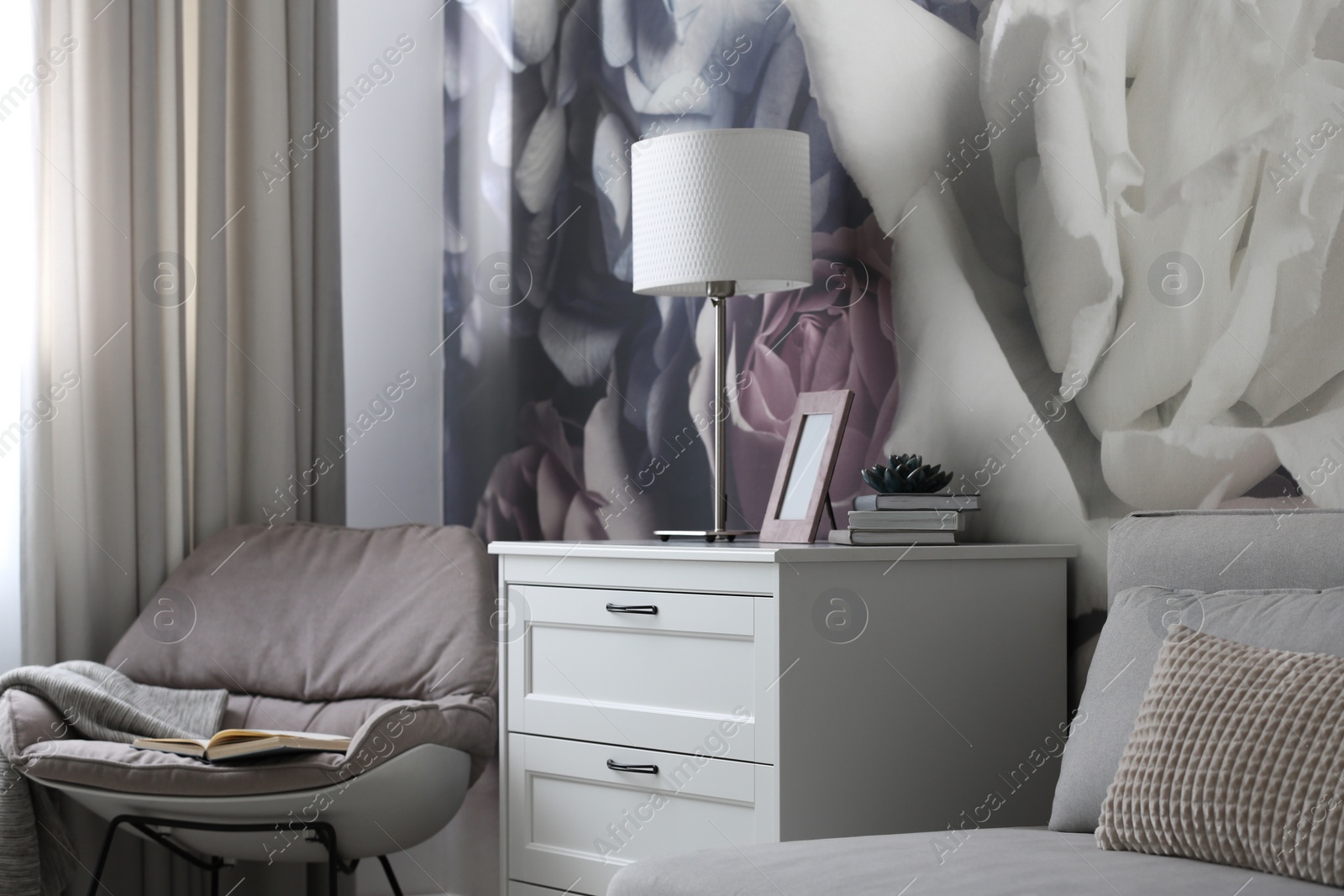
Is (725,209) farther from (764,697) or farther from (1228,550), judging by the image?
(1228,550)

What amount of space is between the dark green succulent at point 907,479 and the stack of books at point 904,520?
3 cm

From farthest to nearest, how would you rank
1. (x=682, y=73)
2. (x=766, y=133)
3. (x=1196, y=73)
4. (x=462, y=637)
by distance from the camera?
(x=682, y=73)
(x=462, y=637)
(x=766, y=133)
(x=1196, y=73)

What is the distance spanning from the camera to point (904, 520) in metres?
1.95

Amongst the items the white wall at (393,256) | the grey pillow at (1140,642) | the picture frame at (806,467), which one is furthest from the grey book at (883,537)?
the white wall at (393,256)

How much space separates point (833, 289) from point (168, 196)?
1491 mm

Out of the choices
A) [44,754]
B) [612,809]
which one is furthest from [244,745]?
[612,809]

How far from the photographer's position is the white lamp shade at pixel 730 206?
2152mm

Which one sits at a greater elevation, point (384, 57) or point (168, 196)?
point (384, 57)

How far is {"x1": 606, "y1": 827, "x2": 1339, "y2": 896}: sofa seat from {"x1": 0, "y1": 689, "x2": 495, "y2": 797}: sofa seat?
2.33ft

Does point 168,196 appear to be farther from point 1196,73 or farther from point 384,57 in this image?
point 1196,73

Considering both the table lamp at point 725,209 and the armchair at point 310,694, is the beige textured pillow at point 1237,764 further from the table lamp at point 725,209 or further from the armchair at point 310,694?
the armchair at point 310,694

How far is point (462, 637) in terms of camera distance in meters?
2.39

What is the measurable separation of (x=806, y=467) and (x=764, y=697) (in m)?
0.54

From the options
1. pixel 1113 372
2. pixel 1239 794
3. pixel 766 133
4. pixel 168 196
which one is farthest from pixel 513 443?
pixel 1239 794
